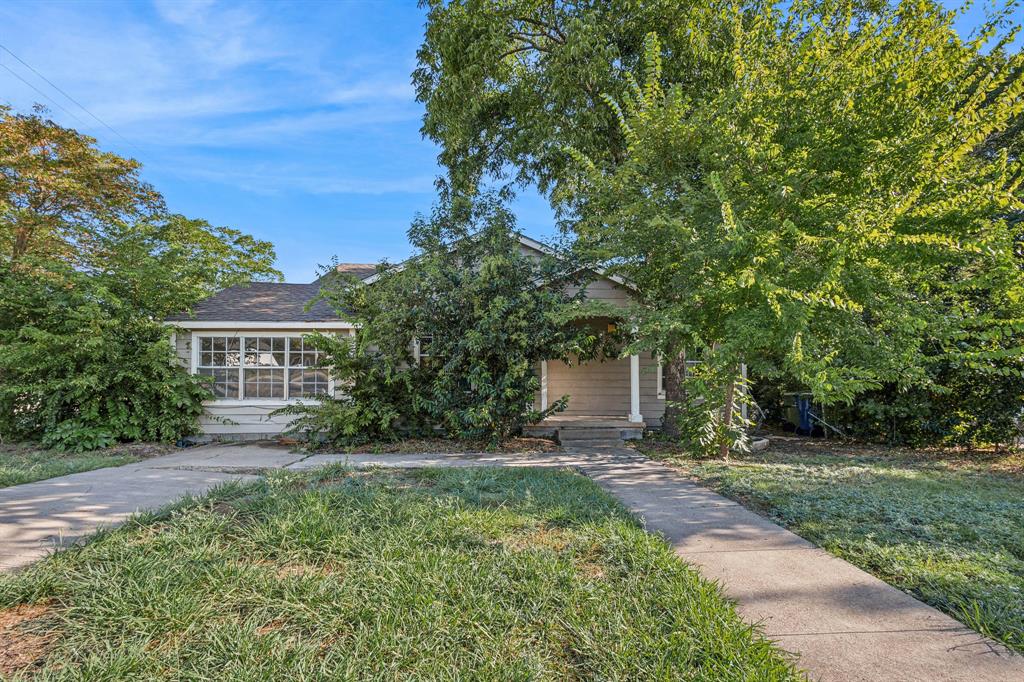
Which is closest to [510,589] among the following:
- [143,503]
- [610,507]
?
[610,507]

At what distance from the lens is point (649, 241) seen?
7336mm

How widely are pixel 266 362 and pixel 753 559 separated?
988 centimetres

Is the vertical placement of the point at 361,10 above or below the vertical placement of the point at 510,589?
above

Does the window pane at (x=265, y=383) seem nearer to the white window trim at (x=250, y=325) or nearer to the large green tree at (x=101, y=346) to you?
the large green tree at (x=101, y=346)

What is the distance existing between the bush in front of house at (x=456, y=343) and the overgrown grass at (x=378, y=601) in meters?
4.50

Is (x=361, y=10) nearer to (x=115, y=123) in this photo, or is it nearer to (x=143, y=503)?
(x=143, y=503)

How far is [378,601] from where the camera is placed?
2686 millimetres

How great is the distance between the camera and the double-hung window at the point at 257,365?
411 inches

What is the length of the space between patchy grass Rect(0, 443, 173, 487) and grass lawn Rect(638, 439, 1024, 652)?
811 cm

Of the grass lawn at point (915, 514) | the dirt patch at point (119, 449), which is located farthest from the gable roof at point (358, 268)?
the grass lawn at point (915, 514)

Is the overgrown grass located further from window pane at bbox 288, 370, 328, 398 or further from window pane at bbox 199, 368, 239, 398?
window pane at bbox 199, 368, 239, 398

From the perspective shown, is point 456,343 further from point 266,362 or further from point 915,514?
point 915,514

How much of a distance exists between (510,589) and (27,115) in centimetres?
2041

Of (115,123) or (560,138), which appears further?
(115,123)
